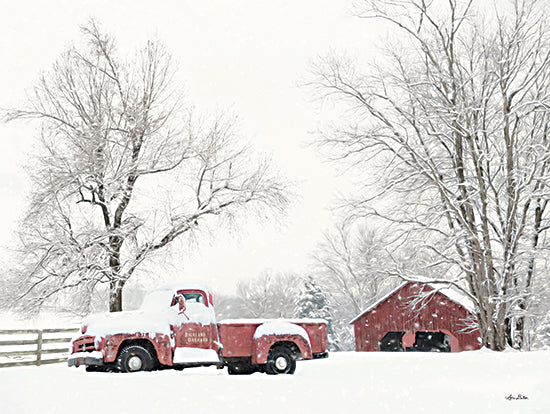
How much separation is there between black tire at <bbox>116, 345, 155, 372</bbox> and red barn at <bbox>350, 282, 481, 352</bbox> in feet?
60.0

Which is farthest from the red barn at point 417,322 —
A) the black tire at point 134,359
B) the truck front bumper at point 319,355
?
the black tire at point 134,359

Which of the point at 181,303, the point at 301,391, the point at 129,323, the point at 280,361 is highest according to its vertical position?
the point at 181,303

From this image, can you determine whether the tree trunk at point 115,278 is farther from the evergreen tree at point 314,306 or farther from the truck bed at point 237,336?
the evergreen tree at point 314,306

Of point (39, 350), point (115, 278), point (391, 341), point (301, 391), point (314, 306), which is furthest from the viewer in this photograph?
point (314, 306)

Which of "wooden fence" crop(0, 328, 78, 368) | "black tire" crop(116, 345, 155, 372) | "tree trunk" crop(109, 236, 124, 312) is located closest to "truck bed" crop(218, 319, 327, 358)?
"black tire" crop(116, 345, 155, 372)

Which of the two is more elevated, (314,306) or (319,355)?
(314,306)

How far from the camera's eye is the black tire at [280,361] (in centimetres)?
1189

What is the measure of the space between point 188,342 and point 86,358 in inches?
85.5

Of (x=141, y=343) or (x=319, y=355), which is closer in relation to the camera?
(x=141, y=343)

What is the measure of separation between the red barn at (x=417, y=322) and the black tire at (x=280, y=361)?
16561 mm

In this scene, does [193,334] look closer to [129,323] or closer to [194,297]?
[194,297]

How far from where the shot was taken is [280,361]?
11.9 m

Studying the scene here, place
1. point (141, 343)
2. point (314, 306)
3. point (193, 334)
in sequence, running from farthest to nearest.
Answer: point (314, 306)
point (193, 334)
point (141, 343)
